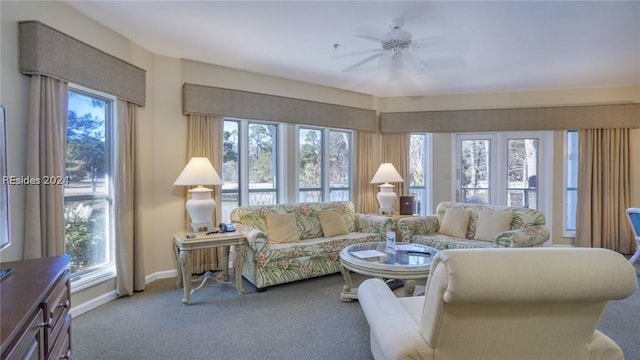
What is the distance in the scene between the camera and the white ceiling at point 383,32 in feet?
8.92

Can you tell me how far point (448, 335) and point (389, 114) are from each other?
4650 millimetres

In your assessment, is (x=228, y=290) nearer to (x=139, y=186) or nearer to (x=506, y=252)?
(x=139, y=186)

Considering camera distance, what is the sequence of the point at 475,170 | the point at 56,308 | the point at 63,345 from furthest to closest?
1. the point at 475,170
2. the point at 63,345
3. the point at 56,308

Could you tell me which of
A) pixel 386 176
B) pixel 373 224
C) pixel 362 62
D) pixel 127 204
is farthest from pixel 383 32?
pixel 127 204

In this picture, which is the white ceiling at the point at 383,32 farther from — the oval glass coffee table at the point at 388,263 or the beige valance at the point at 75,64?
the oval glass coffee table at the point at 388,263

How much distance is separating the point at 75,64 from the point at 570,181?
660 centimetres

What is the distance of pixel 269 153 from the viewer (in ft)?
15.4

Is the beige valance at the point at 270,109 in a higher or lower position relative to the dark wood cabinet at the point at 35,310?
higher

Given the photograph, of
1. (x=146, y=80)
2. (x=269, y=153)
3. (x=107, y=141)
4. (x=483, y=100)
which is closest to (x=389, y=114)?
(x=483, y=100)

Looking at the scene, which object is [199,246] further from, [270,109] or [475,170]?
[475,170]

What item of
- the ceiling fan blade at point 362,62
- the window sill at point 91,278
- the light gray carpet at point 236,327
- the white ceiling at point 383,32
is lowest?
the light gray carpet at point 236,327

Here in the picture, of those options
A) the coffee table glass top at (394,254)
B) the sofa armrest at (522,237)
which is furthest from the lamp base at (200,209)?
the sofa armrest at (522,237)

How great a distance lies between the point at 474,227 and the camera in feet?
13.6

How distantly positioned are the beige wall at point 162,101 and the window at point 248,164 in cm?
54
